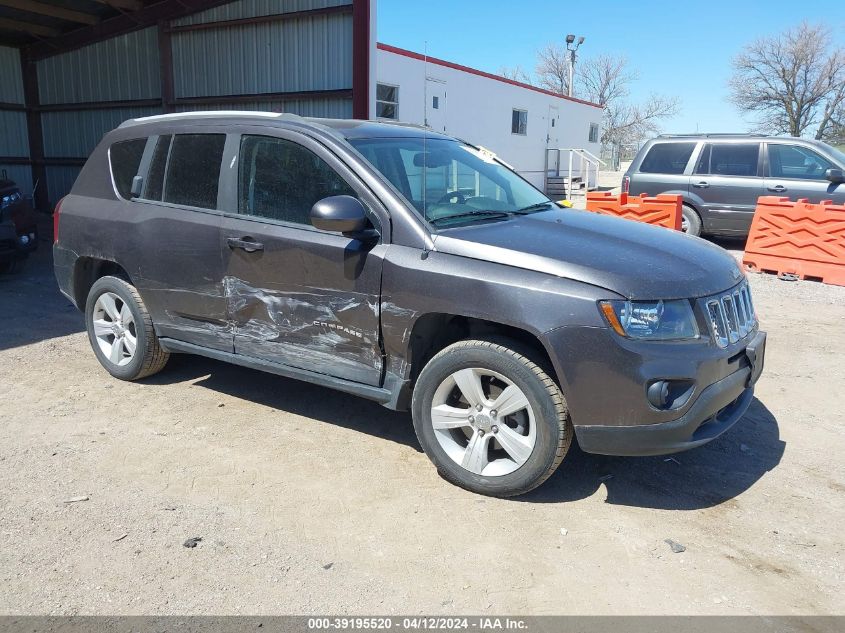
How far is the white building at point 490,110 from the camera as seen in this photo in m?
17.9

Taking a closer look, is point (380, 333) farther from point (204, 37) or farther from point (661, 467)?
point (204, 37)

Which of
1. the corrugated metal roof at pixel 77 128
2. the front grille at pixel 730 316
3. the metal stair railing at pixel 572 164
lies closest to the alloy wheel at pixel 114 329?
the front grille at pixel 730 316

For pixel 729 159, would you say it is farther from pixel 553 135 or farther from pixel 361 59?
pixel 553 135

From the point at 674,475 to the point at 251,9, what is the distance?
428 inches

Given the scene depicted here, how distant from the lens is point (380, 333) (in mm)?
3998

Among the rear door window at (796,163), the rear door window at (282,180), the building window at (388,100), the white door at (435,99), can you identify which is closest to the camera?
the rear door window at (282,180)

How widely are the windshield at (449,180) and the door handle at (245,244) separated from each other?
2.77 ft

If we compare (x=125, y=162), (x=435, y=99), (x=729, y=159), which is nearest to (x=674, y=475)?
(x=125, y=162)

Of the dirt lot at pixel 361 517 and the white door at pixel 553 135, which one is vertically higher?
the white door at pixel 553 135

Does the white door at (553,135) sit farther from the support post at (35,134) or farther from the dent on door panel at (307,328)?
the dent on door panel at (307,328)

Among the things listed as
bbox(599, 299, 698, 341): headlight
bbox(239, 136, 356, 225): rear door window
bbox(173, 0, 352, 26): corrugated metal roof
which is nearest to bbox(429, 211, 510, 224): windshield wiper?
bbox(239, 136, 356, 225): rear door window

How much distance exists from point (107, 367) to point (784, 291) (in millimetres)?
7749

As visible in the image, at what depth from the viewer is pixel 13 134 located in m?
16.1

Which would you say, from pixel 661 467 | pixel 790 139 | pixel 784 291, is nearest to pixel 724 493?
pixel 661 467
